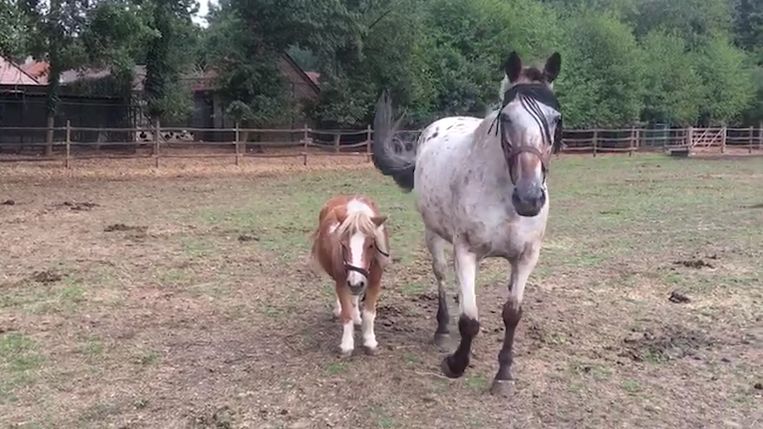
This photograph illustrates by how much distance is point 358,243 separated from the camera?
450cm

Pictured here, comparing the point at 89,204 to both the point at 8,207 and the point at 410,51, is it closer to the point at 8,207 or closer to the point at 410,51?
the point at 8,207

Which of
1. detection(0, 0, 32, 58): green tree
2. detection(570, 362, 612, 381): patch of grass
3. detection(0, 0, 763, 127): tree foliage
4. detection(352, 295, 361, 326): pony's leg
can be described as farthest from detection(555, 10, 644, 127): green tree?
detection(570, 362, 612, 381): patch of grass

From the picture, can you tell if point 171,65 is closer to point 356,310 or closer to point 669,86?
point 356,310

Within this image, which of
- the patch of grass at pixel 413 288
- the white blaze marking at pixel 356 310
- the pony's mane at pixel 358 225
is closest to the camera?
the pony's mane at pixel 358 225

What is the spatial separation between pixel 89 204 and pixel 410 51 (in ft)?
60.9

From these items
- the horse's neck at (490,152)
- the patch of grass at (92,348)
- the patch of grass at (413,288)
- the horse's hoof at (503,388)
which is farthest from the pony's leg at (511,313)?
the patch of grass at (92,348)

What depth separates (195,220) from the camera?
10641 millimetres

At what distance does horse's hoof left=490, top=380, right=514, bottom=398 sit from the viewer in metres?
4.11

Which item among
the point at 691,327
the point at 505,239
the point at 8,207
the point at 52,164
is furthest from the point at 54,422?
the point at 52,164

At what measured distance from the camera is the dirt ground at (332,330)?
3924mm

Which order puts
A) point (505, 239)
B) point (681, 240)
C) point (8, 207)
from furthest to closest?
1. point (8, 207)
2. point (681, 240)
3. point (505, 239)

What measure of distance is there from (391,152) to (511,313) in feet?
6.93

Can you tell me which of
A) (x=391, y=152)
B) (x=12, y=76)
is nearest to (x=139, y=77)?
(x=12, y=76)

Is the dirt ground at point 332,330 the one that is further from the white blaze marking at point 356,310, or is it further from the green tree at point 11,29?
the green tree at point 11,29
